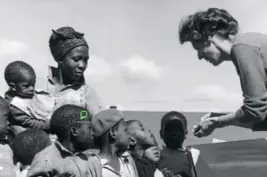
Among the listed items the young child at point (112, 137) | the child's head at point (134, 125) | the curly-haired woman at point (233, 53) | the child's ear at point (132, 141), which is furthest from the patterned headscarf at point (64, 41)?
the child's head at point (134, 125)

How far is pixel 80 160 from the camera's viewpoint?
12.0 ft

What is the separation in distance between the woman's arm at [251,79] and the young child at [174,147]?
54.9 inches

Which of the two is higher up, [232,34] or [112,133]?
[232,34]

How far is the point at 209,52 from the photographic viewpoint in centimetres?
388

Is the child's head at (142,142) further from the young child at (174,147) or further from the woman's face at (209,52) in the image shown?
the woman's face at (209,52)

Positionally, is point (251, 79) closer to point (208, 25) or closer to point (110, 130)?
point (208, 25)

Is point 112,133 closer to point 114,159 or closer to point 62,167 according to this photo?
point 114,159

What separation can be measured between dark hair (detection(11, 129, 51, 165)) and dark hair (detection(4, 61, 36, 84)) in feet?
1.54

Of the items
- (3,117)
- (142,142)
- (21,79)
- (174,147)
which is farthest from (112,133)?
(174,147)

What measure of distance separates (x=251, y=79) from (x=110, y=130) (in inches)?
41.4

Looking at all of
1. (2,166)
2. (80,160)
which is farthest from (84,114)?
(2,166)

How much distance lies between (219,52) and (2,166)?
164 centimetres

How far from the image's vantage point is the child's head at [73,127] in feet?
12.1

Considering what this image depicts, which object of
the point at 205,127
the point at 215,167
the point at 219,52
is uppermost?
the point at 219,52
